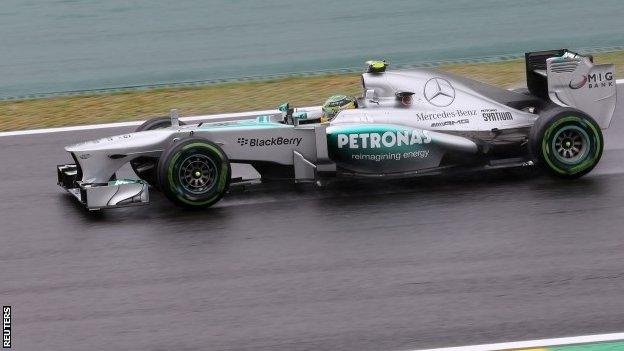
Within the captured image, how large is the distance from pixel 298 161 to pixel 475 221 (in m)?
1.69

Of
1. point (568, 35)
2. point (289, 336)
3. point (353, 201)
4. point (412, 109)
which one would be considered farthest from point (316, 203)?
point (568, 35)

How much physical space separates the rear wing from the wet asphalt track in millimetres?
530

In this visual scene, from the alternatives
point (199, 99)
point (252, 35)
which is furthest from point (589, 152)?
point (252, 35)

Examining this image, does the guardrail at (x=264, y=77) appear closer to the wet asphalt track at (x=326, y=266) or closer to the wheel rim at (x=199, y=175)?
the wet asphalt track at (x=326, y=266)

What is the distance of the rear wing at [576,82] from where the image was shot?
35.5ft

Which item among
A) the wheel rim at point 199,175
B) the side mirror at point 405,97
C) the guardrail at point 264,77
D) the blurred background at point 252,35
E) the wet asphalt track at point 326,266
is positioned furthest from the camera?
the blurred background at point 252,35

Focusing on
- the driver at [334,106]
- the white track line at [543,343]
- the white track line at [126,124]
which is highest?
the driver at [334,106]

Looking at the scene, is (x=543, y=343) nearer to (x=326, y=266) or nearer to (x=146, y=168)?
(x=326, y=266)

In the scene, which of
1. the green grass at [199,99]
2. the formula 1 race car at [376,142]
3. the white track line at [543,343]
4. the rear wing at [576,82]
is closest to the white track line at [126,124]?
the green grass at [199,99]

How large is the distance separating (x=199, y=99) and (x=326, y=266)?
6555 mm

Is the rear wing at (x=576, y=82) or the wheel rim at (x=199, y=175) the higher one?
the rear wing at (x=576, y=82)

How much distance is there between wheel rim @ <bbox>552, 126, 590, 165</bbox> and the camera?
10367 millimetres

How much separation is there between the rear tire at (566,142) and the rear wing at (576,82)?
465 millimetres

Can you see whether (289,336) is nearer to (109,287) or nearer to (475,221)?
(109,287)
